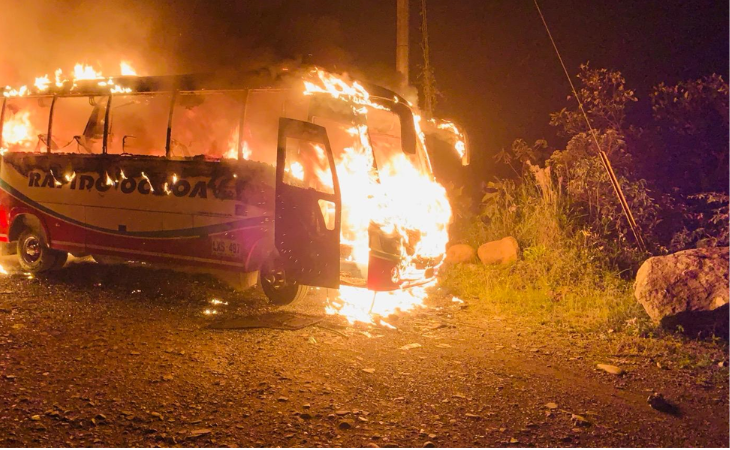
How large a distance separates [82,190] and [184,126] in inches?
84.9

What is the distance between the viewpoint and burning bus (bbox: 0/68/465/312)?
24.0 ft

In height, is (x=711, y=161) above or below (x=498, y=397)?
above

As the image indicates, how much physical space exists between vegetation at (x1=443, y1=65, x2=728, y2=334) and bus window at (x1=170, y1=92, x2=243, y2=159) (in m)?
4.21

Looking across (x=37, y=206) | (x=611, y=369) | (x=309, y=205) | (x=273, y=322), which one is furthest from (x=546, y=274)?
(x=37, y=206)

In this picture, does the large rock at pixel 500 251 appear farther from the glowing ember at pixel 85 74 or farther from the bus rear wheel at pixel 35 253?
the bus rear wheel at pixel 35 253

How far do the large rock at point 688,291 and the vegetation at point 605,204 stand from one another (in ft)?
3.36

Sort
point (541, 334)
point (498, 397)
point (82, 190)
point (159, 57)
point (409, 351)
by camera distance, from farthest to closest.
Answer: point (159, 57) < point (82, 190) < point (541, 334) < point (409, 351) < point (498, 397)

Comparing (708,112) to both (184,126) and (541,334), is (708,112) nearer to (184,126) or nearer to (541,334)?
(541,334)

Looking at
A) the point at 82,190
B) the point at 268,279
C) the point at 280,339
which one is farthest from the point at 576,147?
the point at 82,190

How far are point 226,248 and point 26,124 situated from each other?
482cm

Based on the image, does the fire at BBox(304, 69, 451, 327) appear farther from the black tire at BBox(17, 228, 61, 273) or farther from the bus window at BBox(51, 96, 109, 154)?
the black tire at BBox(17, 228, 61, 273)

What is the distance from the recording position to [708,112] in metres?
10.2

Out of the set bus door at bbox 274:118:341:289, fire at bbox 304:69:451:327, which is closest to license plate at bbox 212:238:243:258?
bus door at bbox 274:118:341:289

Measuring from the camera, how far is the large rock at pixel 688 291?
6.58 metres
